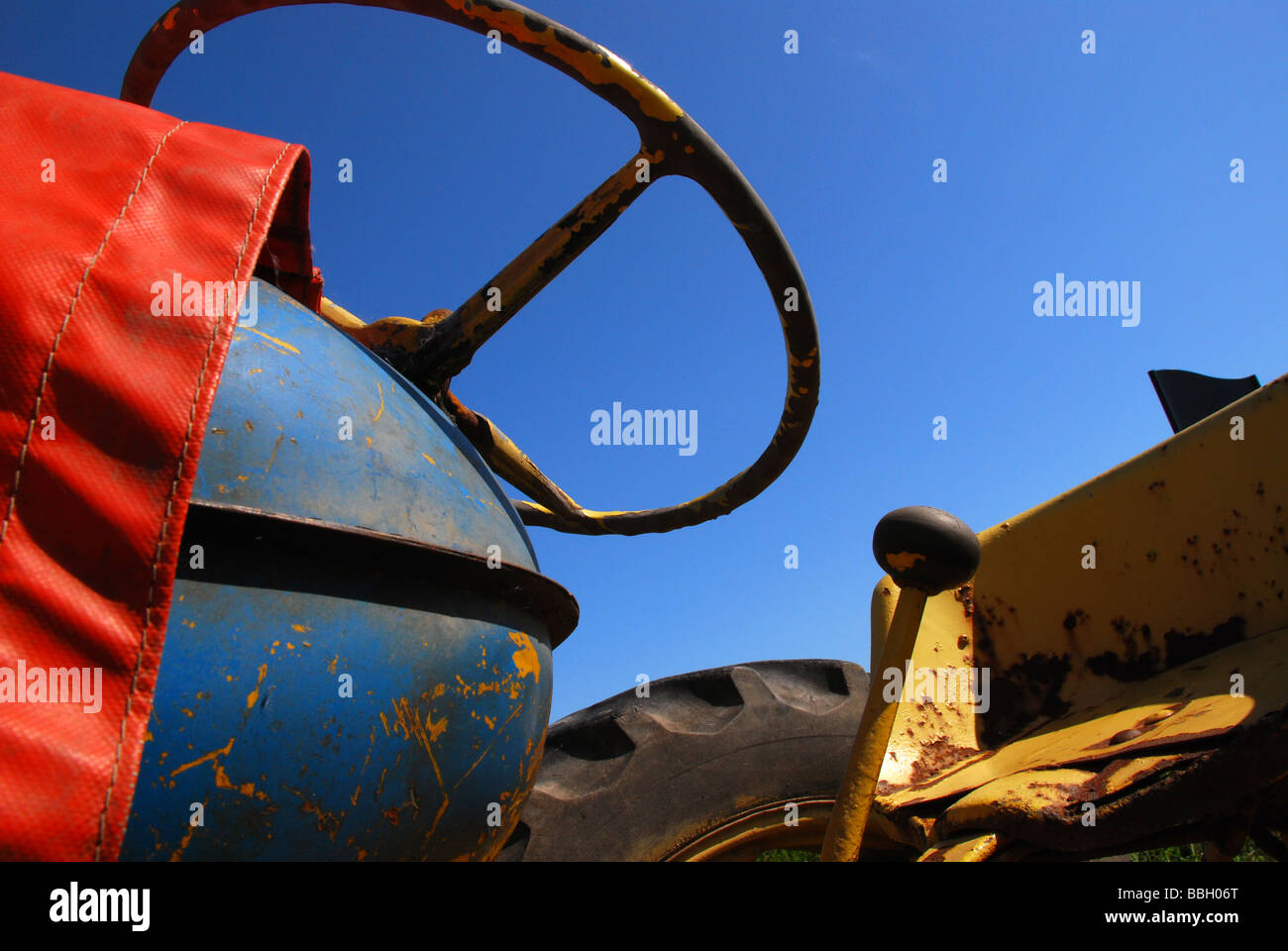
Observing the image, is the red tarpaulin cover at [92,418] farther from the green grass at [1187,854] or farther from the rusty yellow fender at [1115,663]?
the green grass at [1187,854]

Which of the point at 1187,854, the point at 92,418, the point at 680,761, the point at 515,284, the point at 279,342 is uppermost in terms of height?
the point at 515,284

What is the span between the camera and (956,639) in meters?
1.75

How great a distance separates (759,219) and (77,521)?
4.14ft

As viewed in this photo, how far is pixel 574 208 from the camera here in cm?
155

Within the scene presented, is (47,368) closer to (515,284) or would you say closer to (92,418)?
(92,418)

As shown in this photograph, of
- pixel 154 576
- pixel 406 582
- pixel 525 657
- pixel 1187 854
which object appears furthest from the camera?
pixel 1187 854

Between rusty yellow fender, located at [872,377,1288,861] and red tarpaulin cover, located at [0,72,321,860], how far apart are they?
0.85 metres

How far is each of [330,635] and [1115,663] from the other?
1334 mm

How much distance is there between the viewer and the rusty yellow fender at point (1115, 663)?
1102 millimetres

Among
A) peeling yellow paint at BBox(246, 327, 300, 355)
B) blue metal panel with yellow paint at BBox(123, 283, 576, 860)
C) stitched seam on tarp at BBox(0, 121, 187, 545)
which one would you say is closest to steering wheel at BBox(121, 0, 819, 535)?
blue metal panel with yellow paint at BBox(123, 283, 576, 860)

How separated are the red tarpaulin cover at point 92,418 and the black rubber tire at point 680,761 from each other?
1.69 metres

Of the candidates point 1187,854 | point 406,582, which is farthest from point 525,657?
point 1187,854
